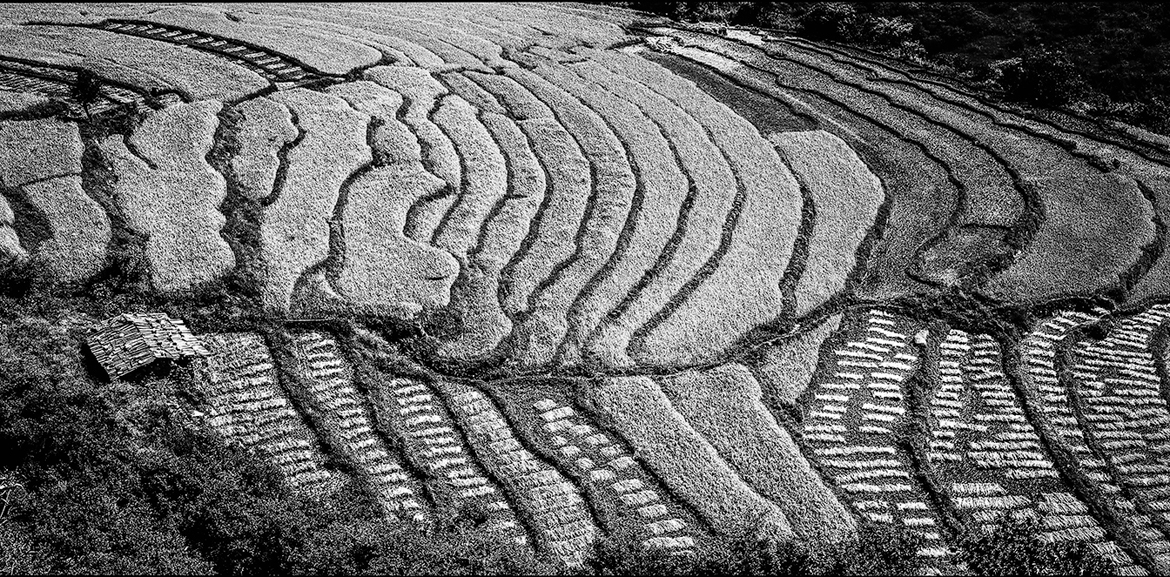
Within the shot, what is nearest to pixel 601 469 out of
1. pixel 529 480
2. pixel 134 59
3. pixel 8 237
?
pixel 529 480

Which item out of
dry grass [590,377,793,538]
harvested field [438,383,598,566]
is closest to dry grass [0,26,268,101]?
harvested field [438,383,598,566]

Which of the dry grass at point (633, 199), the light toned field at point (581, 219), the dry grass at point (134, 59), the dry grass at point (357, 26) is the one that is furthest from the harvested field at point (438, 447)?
the dry grass at point (357, 26)

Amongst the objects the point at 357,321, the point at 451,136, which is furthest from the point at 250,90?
the point at 357,321

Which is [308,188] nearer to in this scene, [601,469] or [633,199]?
[633,199]

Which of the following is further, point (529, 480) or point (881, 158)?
point (881, 158)

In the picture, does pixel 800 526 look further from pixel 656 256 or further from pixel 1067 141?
pixel 1067 141

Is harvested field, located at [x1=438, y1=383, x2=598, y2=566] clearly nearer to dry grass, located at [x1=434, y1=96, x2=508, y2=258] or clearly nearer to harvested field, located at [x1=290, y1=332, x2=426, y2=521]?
harvested field, located at [x1=290, y1=332, x2=426, y2=521]
